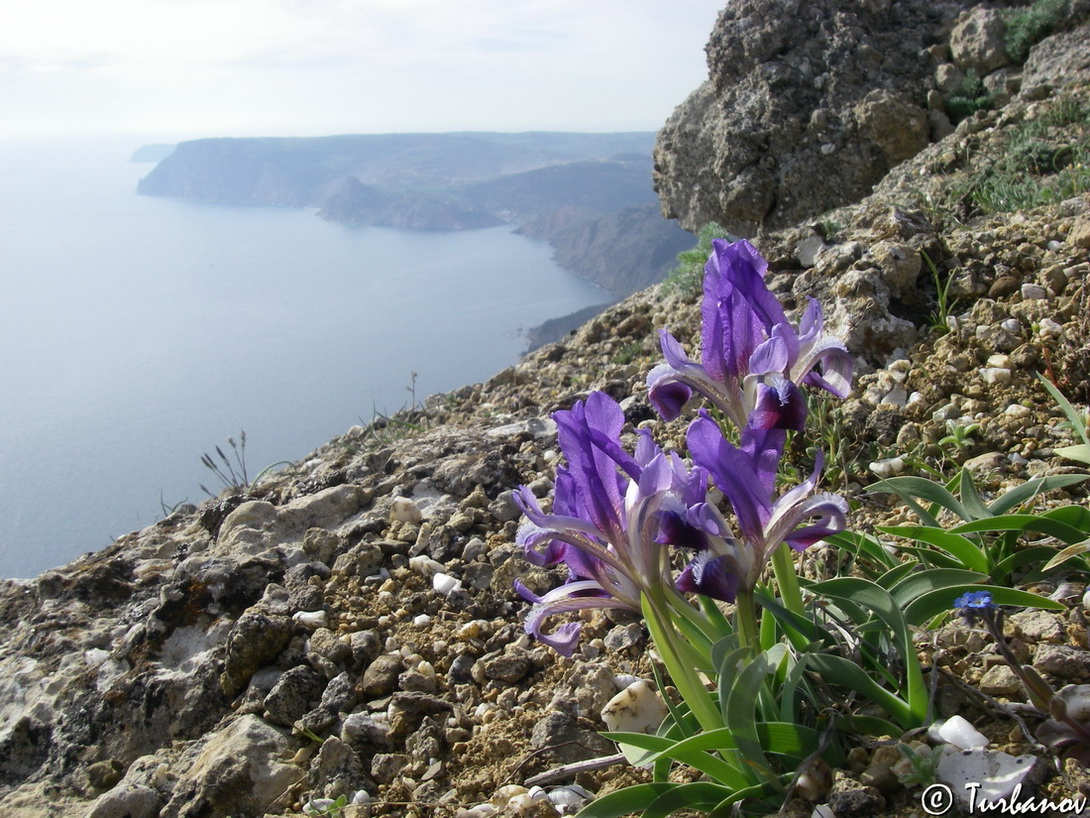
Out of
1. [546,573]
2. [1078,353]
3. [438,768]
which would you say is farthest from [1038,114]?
[438,768]

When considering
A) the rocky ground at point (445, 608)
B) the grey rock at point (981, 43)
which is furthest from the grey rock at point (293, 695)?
the grey rock at point (981, 43)

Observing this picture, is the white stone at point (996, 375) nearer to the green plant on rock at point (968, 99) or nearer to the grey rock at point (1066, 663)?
the grey rock at point (1066, 663)

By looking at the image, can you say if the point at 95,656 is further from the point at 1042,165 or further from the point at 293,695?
the point at 1042,165

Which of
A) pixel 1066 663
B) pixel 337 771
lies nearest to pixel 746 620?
pixel 1066 663

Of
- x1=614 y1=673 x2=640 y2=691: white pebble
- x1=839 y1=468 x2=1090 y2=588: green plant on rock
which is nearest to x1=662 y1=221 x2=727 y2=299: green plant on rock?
x1=839 y1=468 x2=1090 y2=588: green plant on rock

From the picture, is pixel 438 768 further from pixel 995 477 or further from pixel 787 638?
pixel 995 477
